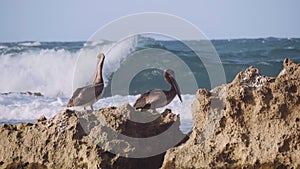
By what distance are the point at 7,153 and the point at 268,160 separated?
101 inches

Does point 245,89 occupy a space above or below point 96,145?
above

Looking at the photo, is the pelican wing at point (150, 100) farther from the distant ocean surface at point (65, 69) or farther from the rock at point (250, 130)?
the distant ocean surface at point (65, 69)

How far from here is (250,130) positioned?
6160 millimetres

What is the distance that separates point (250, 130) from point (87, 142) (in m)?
1.55

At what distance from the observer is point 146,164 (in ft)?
21.1

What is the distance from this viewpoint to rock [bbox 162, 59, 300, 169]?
5.98m

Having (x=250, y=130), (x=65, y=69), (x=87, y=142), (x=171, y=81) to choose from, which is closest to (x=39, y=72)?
(x=65, y=69)

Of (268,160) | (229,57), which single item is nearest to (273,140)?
(268,160)

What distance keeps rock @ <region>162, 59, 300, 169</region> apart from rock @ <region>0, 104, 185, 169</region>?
337mm

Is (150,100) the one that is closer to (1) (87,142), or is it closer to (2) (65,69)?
(1) (87,142)

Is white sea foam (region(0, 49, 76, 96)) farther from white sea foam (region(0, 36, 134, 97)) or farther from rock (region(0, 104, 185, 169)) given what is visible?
rock (region(0, 104, 185, 169))

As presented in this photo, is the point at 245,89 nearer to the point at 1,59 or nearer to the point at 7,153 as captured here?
the point at 7,153

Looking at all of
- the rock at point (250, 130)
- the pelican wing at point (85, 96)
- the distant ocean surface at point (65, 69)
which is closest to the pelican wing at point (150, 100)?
the pelican wing at point (85, 96)

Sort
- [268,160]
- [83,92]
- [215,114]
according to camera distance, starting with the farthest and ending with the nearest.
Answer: [83,92], [215,114], [268,160]
